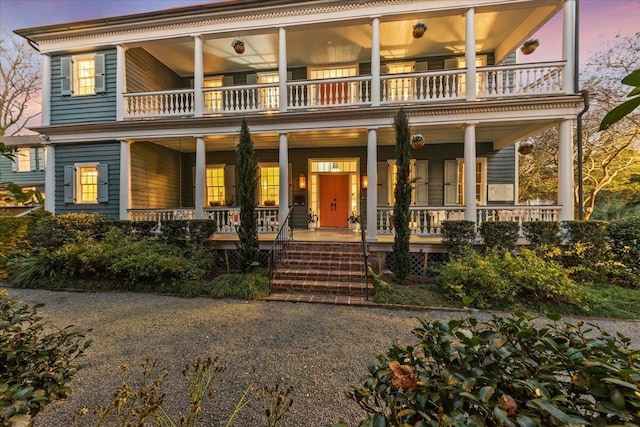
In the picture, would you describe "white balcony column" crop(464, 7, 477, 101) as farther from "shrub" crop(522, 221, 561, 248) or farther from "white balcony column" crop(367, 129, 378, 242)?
"shrub" crop(522, 221, 561, 248)

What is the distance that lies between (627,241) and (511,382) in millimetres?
7417

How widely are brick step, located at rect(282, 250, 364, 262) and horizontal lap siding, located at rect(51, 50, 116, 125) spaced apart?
7.13 m

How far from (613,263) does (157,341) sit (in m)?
8.77

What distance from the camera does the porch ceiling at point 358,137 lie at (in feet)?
24.4

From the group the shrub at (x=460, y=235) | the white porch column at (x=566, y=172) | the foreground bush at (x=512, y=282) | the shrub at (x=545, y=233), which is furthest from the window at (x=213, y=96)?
the white porch column at (x=566, y=172)

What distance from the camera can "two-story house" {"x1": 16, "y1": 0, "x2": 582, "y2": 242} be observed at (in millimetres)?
6762

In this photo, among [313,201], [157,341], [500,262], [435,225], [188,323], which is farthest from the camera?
[313,201]

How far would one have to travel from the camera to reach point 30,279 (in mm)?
6102

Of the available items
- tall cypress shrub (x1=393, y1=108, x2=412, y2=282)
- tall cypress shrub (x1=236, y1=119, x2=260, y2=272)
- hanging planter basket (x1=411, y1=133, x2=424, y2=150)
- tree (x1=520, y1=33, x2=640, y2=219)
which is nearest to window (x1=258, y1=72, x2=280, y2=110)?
tall cypress shrub (x1=236, y1=119, x2=260, y2=272)

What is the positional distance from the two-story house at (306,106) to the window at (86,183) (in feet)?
0.13

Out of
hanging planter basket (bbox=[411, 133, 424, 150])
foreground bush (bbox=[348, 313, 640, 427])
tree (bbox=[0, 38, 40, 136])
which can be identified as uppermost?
tree (bbox=[0, 38, 40, 136])

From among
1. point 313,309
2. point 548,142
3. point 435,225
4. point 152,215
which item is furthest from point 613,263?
point 152,215

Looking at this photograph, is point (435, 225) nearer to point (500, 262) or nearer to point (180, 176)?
point (500, 262)

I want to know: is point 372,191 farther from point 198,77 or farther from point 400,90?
point 198,77
